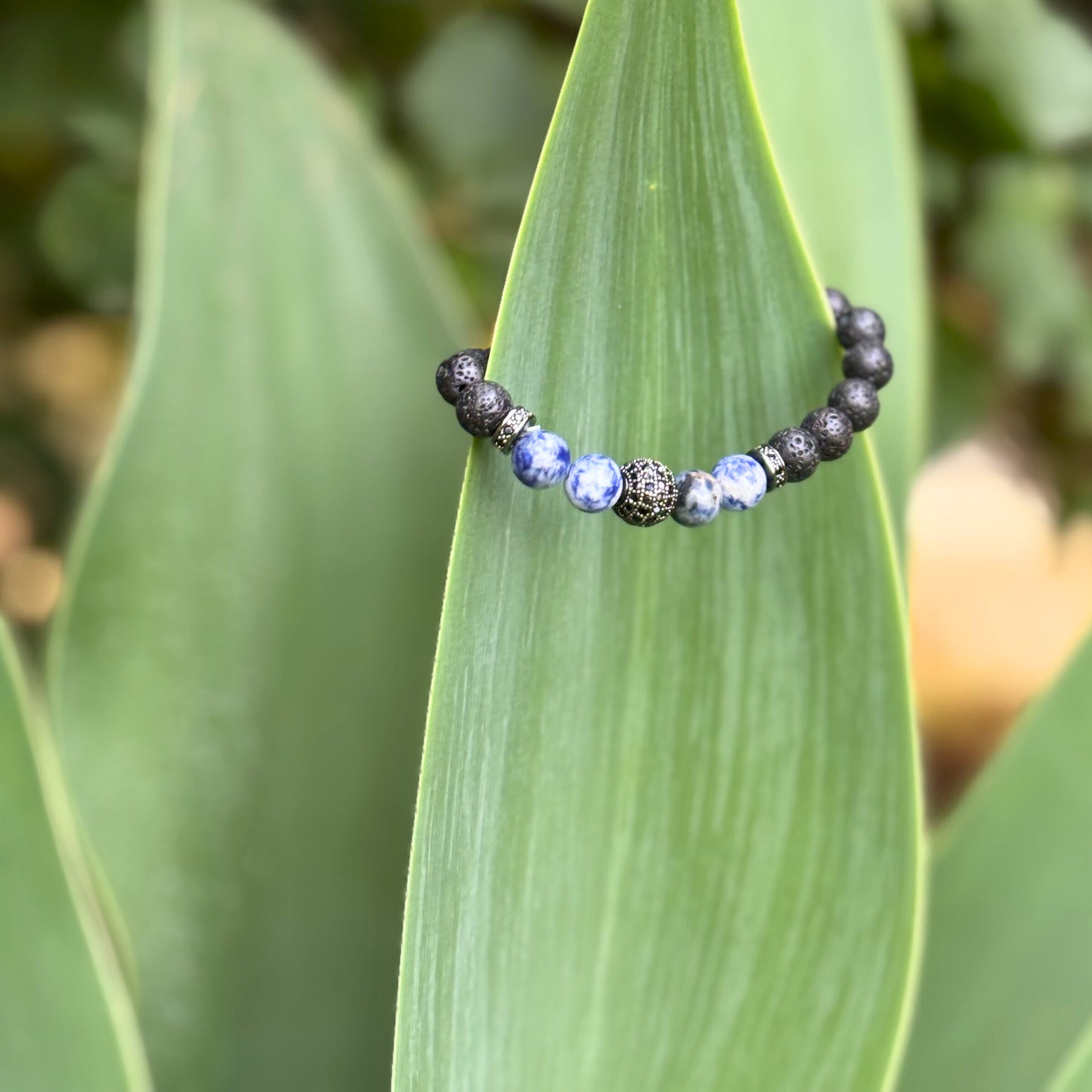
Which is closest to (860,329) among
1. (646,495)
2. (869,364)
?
(869,364)

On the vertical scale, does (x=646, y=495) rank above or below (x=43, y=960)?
above

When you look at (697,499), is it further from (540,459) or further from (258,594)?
(258,594)

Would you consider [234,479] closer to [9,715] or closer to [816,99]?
[9,715]

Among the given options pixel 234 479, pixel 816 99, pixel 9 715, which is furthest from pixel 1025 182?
pixel 9 715

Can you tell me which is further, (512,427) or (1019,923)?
(1019,923)

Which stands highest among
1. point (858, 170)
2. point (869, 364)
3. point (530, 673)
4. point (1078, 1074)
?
point (858, 170)

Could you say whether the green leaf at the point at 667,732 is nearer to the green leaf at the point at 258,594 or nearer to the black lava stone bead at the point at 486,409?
the black lava stone bead at the point at 486,409
